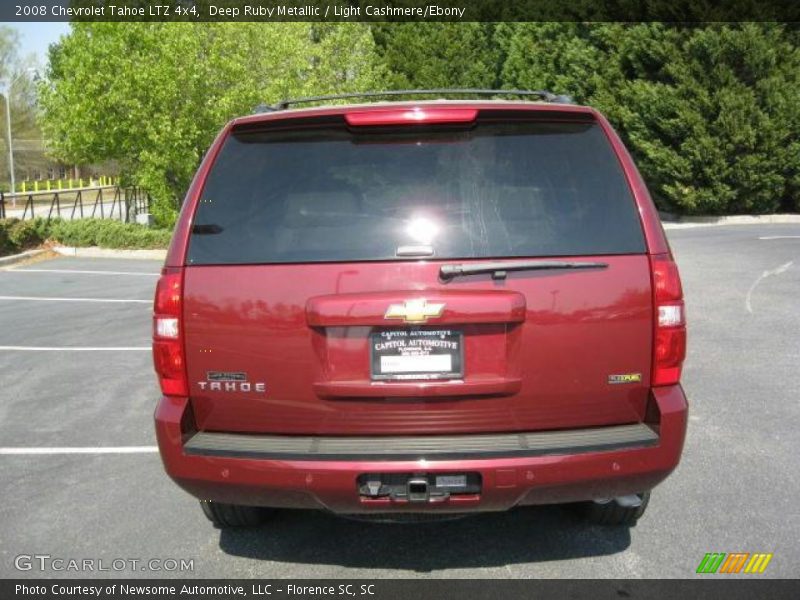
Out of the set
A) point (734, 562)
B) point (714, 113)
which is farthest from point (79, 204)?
point (734, 562)

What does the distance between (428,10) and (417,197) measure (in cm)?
3457

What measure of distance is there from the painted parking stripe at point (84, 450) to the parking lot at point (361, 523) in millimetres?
18

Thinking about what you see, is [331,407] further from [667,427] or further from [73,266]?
[73,266]

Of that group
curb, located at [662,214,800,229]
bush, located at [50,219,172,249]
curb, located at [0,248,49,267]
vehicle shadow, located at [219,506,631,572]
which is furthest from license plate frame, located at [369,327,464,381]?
curb, located at [662,214,800,229]

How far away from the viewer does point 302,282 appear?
3.12 metres

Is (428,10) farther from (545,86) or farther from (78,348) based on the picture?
(78,348)

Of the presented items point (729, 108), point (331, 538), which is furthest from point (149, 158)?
point (331, 538)

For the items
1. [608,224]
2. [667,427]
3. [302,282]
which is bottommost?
[667,427]

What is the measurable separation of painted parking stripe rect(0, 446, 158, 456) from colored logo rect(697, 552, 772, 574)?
341 centimetres

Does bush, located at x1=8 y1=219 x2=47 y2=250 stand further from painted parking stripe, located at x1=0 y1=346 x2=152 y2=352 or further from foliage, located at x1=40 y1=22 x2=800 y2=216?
painted parking stripe, located at x1=0 y1=346 x2=152 y2=352

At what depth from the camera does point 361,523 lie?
4.16 m

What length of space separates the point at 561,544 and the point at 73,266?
1641cm

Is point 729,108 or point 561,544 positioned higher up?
point 729,108

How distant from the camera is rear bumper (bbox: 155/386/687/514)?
308 cm
